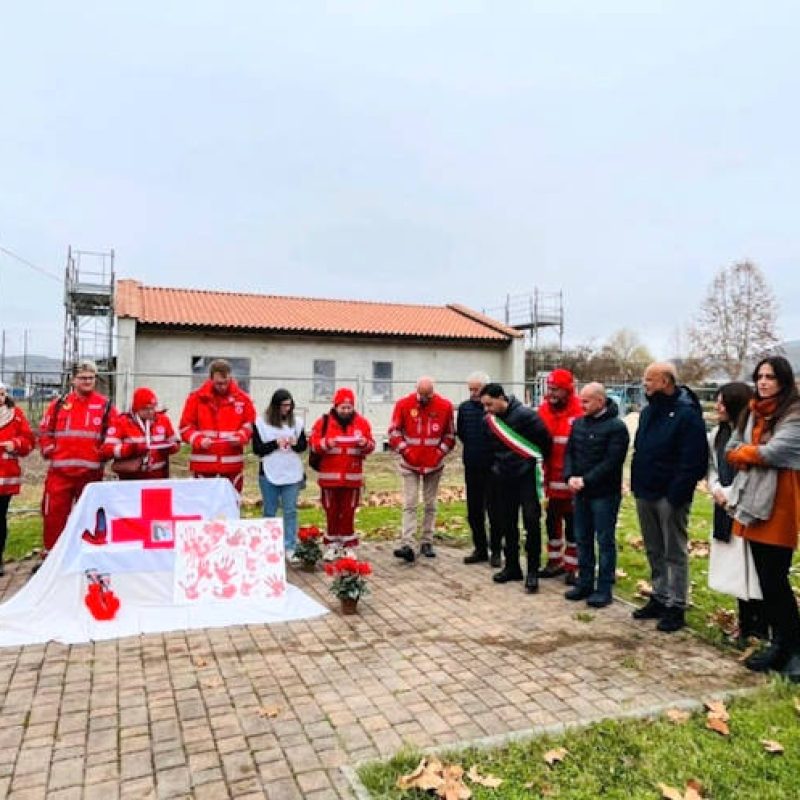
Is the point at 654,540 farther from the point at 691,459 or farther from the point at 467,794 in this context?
the point at 467,794

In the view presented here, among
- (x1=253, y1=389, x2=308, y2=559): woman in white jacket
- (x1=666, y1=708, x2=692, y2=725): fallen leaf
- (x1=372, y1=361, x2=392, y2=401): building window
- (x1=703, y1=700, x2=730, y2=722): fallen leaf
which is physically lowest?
(x1=666, y1=708, x2=692, y2=725): fallen leaf

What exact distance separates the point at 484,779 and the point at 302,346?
2033cm

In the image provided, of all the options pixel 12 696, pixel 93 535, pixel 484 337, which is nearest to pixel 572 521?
pixel 93 535

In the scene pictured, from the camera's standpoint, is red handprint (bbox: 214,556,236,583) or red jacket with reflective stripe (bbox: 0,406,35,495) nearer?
red handprint (bbox: 214,556,236,583)

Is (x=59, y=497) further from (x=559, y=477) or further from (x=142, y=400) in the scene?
(x=559, y=477)

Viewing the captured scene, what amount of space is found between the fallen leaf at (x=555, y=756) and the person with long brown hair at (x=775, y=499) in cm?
195

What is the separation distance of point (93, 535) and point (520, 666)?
3.76 meters

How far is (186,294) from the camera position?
25.0 m

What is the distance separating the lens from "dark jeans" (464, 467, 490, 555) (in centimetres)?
761

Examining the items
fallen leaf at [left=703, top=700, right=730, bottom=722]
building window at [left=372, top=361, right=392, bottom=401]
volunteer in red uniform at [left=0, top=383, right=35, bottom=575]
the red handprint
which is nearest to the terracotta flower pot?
the red handprint

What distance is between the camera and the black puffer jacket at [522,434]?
21.4ft

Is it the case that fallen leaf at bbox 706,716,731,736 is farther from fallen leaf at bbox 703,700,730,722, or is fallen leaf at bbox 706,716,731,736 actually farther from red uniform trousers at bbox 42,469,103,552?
red uniform trousers at bbox 42,469,103,552

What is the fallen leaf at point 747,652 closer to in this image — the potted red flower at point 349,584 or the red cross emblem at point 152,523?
the potted red flower at point 349,584

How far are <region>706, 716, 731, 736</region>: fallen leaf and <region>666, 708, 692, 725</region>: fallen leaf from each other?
0.11 meters
